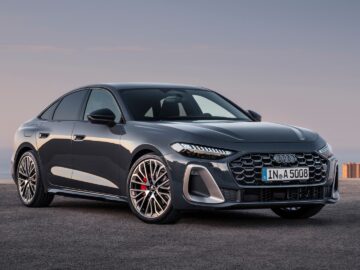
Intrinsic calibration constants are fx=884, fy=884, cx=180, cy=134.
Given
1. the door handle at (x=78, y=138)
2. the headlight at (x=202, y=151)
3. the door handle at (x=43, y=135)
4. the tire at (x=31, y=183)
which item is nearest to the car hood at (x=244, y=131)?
the headlight at (x=202, y=151)

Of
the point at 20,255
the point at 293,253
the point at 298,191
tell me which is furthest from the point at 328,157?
the point at 20,255

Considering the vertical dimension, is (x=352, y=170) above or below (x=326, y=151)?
below

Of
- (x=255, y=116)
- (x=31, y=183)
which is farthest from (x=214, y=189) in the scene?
(x=31, y=183)

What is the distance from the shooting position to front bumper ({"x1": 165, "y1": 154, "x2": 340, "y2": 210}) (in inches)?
358

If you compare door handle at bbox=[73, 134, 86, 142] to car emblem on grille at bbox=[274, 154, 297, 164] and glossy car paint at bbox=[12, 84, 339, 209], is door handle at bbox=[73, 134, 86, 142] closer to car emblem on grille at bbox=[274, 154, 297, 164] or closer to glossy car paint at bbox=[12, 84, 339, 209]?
glossy car paint at bbox=[12, 84, 339, 209]

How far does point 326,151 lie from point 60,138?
3.46m

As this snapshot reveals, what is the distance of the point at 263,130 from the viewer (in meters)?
9.66

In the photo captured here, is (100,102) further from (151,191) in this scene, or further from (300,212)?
(300,212)

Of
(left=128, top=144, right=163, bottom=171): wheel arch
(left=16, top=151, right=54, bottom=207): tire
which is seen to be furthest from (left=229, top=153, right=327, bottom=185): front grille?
(left=16, top=151, right=54, bottom=207): tire

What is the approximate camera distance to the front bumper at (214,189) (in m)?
9.10

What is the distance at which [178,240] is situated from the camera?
818 cm

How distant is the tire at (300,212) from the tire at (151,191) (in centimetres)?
176

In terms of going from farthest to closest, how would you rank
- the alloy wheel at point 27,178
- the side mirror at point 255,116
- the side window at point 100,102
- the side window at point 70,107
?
the alloy wheel at point 27,178, the side window at point 70,107, the side mirror at point 255,116, the side window at point 100,102

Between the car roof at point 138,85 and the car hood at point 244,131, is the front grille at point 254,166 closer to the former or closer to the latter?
the car hood at point 244,131
